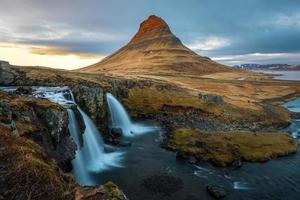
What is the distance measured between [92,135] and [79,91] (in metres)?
12.8

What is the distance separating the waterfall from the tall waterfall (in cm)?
1219

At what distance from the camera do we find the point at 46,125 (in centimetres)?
3209

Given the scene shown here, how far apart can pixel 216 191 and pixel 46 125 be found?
20.1m

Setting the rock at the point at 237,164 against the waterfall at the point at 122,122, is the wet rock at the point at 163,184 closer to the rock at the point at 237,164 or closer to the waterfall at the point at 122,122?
the rock at the point at 237,164

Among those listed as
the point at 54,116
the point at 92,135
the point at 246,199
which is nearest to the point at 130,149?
the point at 92,135

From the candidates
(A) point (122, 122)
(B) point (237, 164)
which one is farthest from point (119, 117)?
(B) point (237, 164)

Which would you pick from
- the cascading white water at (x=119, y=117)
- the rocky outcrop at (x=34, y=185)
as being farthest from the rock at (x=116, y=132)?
the rocky outcrop at (x=34, y=185)

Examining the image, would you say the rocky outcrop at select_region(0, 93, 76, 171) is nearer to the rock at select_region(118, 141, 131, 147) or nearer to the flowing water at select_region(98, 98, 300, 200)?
the flowing water at select_region(98, 98, 300, 200)

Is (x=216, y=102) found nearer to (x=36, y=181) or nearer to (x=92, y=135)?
(x=92, y=135)

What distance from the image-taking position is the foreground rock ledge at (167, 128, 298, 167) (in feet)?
145

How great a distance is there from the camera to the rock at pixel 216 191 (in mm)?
32259

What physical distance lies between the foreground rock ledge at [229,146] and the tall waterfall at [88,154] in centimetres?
1088

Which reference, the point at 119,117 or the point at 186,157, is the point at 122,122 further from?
the point at 186,157

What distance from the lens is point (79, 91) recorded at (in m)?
54.6
